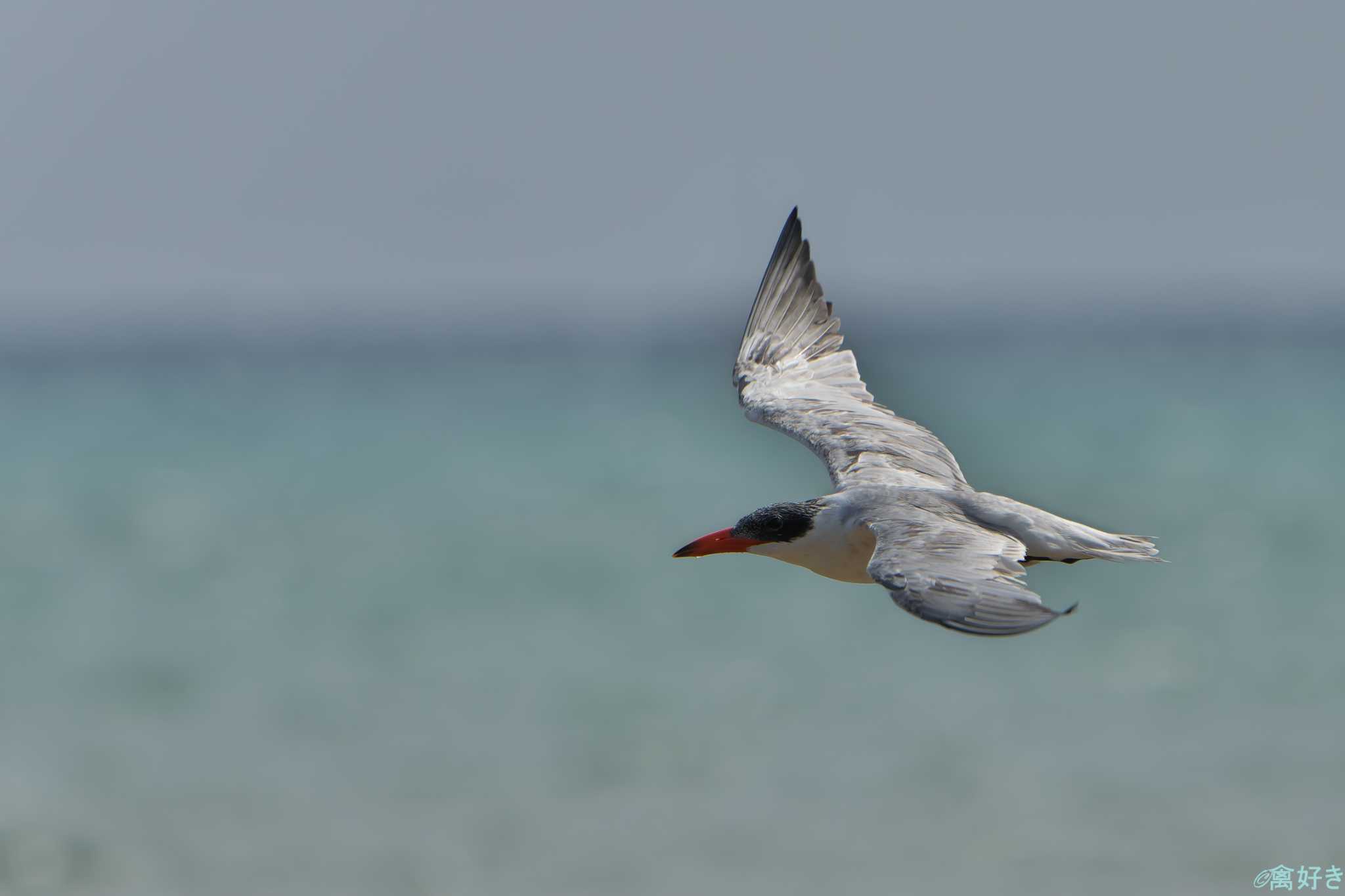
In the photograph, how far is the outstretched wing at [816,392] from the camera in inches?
350

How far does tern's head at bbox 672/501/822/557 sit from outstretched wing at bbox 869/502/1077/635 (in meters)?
0.48

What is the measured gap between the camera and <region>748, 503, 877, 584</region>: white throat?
25.4 ft

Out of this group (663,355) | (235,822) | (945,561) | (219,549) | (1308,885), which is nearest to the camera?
(945,561)

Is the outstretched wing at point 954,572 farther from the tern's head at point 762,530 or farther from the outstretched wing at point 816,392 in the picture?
the outstretched wing at point 816,392

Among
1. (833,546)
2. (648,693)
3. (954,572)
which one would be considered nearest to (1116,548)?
(833,546)

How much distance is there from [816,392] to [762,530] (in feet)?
7.06

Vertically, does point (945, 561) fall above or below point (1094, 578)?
above

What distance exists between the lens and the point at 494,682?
71.3 feet

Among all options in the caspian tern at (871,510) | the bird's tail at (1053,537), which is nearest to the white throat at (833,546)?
the caspian tern at (871,510)

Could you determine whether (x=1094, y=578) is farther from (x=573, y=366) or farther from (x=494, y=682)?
(x=573, y=366)

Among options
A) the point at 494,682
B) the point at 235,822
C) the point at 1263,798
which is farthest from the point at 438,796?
the point at 1263,798

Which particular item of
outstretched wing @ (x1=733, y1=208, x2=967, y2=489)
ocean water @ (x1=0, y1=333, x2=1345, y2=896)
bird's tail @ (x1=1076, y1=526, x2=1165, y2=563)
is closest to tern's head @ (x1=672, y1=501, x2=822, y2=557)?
outstretched wing @ (x1=733, y1=208, x2=967, y2=489)

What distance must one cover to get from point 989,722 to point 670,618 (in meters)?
7.08

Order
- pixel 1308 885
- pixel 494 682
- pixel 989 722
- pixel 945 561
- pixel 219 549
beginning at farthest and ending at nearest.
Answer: pixel 219 549 < pixel 494 682 < pixel 989 722 < pixel 1308 885 < pixel 945 561
